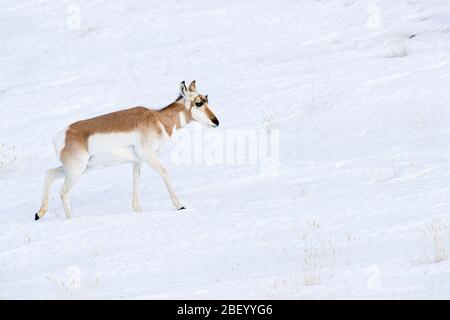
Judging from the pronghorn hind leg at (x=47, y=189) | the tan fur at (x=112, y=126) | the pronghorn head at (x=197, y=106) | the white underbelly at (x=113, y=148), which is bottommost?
the pronghorn hind leg at (x=47, y=189)

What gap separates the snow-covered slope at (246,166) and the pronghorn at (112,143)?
49 cm

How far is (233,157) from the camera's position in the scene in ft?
43.5

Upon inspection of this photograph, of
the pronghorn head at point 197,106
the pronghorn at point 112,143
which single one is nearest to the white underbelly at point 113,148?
the pronghorn at point 112,143

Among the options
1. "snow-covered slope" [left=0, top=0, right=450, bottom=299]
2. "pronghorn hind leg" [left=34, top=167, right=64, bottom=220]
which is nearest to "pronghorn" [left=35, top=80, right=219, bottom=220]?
"pronghorn hind leg" [left=34, top=167, right=64, bottom=220]

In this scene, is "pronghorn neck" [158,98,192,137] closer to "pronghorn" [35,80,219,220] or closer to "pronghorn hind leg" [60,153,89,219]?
"pronghorn" [35,80,219,220]

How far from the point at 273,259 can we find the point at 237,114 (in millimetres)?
6335

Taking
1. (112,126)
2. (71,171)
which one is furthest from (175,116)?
(71,171)

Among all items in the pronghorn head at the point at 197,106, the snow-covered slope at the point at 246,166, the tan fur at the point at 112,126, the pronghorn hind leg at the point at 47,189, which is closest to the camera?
the snow-covered slope at the point at 246,166

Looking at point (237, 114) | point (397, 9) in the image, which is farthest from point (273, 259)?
point (397, 9)

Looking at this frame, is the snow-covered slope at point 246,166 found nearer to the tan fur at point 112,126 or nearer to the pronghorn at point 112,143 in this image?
the pronghorn at point 112,143

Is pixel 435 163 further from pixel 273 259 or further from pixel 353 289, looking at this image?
pixel 353 289

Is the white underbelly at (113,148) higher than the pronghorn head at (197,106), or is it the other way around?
the pronghorn head at (197,106)

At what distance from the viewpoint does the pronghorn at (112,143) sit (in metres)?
11.1

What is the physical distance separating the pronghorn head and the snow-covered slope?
955mm
